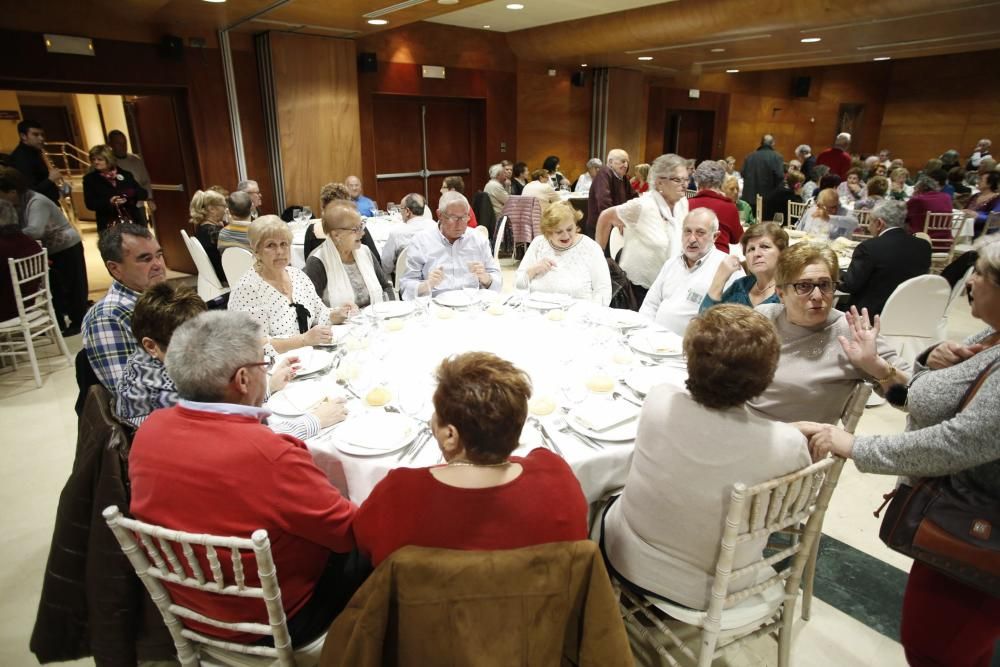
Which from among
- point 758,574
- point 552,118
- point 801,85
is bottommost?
point 758,574

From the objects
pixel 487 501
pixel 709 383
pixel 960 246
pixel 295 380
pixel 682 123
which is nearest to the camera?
pixel 487 501

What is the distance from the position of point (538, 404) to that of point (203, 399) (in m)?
1.03

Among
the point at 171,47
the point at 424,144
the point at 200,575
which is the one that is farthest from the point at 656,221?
the point at 424,144

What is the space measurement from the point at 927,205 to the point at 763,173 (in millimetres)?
2762

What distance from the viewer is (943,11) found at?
6.36 m

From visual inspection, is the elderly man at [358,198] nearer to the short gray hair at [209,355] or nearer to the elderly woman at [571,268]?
the elderly woman at [571,268]

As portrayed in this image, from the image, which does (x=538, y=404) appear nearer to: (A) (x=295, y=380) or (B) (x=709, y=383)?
(B) (x=709, y=383)

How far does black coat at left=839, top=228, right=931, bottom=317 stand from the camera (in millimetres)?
3523

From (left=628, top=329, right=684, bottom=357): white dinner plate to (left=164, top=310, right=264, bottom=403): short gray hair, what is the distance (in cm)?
164

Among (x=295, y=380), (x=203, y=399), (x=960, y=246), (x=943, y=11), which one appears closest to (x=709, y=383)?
(x=203, y=399)

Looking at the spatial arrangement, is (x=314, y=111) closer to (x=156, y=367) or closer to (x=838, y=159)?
(x=156, y=367)

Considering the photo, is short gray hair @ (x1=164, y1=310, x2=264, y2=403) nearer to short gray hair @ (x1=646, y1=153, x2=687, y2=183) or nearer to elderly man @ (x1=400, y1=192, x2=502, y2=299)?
elderly man @ (x1=400, y1=192, x2=502, y2=299)

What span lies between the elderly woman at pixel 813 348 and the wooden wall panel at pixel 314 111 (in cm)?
679

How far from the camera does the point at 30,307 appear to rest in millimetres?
3973
